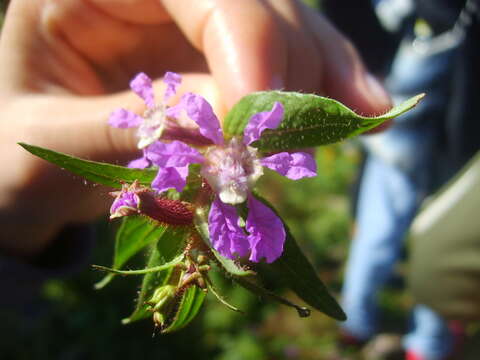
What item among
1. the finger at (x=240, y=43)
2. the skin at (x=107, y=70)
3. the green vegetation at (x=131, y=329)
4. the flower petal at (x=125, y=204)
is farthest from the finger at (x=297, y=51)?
the green vegetation at (x=131, y=329)

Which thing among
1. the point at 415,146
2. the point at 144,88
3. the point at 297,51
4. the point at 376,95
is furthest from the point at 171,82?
the point at 415,146

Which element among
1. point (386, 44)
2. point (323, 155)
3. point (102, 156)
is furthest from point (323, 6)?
point (102, 156)

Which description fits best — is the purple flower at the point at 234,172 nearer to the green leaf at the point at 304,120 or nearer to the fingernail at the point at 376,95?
the green leaf at the point at 304,120

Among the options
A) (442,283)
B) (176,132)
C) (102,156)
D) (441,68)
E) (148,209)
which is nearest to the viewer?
(148,209)

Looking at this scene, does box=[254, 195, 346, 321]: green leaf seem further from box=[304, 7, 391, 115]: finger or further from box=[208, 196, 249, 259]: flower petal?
box=[304, 7, 391, 115]: finger

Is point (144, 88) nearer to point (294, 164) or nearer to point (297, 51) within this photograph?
point (294, 164)

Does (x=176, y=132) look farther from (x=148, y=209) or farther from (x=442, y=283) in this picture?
(x=442, y=283)
